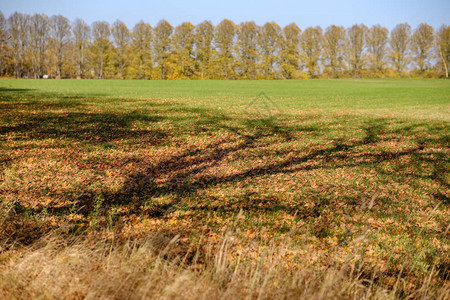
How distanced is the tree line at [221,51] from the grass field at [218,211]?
62819 mm

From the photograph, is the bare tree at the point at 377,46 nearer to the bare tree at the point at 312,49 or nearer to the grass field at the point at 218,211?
the bare tree at the point at 312,49

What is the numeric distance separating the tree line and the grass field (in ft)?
206

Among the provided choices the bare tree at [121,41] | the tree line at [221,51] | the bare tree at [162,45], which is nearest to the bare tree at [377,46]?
the tree line at [221,51]

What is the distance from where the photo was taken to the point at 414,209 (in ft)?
19.7

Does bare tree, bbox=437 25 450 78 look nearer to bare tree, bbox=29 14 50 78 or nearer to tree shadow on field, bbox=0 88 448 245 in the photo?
tree shadow on field, bbox=0 88 448 245

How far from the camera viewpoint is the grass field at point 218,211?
298cm

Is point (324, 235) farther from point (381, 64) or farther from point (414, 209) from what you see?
point (381, 64)

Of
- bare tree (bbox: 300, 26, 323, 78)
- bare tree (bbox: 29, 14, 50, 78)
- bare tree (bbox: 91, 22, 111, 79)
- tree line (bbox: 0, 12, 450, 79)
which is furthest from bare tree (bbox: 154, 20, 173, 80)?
bare tree (bbox: 300, 26, 323, 78)

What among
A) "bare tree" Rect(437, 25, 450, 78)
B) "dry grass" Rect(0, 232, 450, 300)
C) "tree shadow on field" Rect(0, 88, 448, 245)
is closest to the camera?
"dry grass" Rect(0, 232, 450, 300)

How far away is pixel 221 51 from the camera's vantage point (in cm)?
7206

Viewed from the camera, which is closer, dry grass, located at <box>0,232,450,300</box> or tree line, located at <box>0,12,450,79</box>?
dry grass, located at <box>0,232,450,300</box>

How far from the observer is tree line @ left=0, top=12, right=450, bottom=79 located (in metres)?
71.2

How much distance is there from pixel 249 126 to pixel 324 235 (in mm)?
9156

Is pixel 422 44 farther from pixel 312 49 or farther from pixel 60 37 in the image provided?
pixel 60 37
